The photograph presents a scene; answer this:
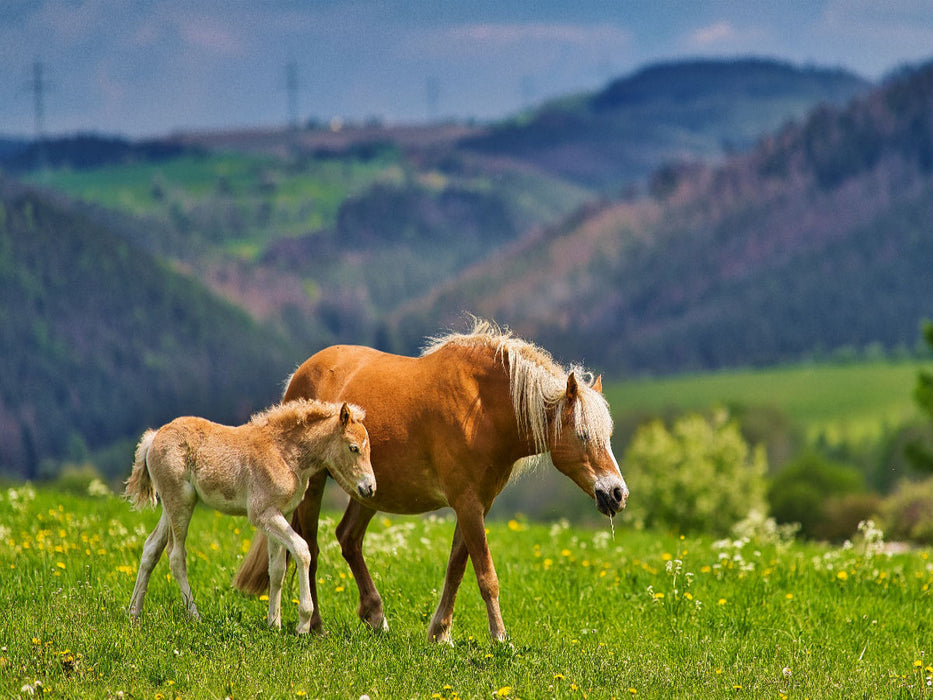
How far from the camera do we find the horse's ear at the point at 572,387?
7949mm

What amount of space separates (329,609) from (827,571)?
5.63m

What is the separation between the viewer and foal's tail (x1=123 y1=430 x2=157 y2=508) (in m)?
7.93

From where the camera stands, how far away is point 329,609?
31.4 feet

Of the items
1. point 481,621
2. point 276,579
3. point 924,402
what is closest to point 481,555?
point 276,579

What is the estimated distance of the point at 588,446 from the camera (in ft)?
26.0

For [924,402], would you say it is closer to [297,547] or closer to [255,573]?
[255,573]

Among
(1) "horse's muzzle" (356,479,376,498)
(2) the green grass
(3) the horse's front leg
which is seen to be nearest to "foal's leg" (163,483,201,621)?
(2) the green grass

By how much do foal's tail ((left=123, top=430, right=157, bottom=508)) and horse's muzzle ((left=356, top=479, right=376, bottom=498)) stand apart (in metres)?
1.70

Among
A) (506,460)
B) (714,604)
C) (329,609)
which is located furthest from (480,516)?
(714,604)

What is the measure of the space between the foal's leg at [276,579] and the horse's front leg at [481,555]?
1.40 m

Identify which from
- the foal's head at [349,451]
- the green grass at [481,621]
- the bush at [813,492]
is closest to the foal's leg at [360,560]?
the green grass at [481,621]

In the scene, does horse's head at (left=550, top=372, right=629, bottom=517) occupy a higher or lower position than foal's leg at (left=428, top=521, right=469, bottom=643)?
higher

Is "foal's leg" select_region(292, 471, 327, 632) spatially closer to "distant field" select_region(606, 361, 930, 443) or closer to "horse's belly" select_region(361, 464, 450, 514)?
"horse's belly" select_region(361, 464, 450, 514)

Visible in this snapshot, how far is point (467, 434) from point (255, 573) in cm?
264
